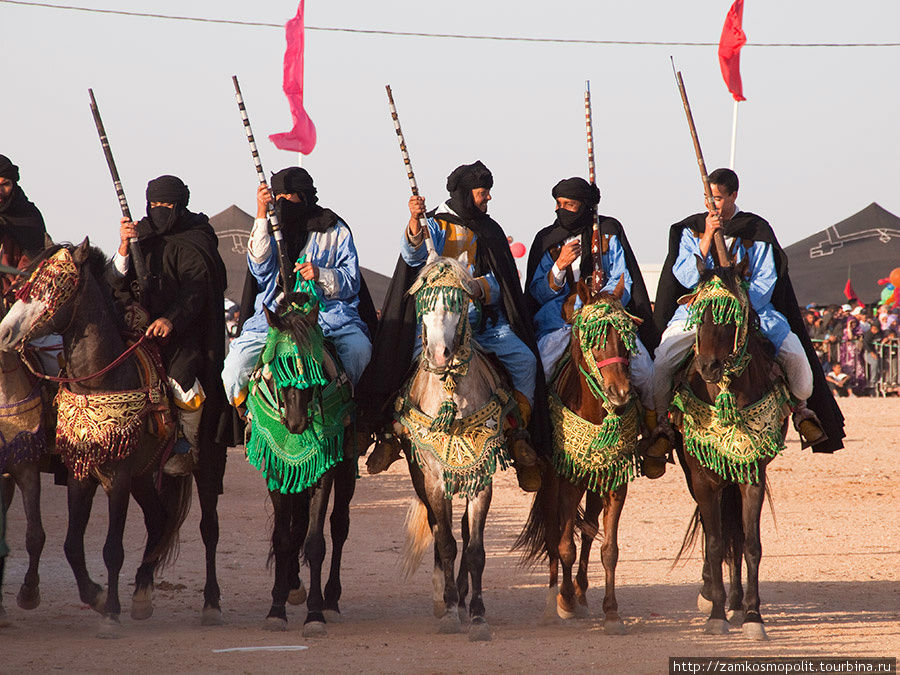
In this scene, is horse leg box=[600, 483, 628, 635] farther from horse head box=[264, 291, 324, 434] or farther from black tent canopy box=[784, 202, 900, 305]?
black tent canopy box=[784, 202, 900, 305]

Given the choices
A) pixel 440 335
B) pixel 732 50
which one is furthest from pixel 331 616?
pixel 732 50

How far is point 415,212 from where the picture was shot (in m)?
8.31

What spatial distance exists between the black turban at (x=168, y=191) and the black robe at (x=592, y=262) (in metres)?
2.52

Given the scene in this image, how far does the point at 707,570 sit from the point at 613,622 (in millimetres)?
886

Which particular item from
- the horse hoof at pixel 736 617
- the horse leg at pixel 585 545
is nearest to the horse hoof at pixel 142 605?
the horse leg at pixel 585 545

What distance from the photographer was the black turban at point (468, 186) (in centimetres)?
870

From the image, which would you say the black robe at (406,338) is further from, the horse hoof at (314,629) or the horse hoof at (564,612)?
the horse hoof at (314,629)

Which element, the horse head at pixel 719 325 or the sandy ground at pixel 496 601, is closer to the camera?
the sandy ground at pixel 496 601

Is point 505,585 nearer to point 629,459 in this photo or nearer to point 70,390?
point 629,459

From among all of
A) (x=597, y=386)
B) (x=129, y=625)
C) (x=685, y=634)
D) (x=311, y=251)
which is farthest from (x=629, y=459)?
(x=129, y=625)

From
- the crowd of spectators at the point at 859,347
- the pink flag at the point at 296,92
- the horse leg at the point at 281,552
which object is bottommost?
the horse leg at the point at 281,552

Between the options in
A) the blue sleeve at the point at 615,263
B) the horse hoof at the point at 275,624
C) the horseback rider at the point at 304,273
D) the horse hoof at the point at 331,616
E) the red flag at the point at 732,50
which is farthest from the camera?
the red flag at the point at 732,50

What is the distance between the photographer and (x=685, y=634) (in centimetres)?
782

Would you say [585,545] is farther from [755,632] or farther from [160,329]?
[160,329]
